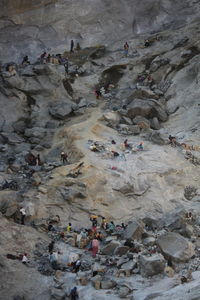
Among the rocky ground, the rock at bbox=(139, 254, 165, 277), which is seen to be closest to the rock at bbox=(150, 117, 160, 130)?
the rocky ground

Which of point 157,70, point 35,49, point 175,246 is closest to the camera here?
point 175,246

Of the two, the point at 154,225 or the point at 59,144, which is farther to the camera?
the point at 59,144

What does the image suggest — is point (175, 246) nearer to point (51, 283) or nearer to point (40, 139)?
point (51, 283)

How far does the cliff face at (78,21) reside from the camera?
3419 centimetres

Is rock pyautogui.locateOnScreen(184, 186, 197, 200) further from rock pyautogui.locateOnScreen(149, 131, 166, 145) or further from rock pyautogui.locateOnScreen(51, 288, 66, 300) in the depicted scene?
rock pyautogui.locateOnScreen(51, 288, 66, 300)

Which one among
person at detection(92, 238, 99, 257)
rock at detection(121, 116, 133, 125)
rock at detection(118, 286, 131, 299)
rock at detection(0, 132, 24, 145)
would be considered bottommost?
rock at detection(0, 132, 24, 145)

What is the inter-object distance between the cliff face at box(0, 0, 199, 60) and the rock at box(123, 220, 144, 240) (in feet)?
56.3

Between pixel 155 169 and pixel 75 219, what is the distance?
14.9 ft

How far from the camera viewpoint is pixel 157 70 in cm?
3131

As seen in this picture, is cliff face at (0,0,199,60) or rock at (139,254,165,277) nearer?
rock at (139,254,165,277)

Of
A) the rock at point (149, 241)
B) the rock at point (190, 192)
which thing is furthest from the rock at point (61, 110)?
the rock at point (149, 241)

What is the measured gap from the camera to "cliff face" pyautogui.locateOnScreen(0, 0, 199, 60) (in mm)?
34188

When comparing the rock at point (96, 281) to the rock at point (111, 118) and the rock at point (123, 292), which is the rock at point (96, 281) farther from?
the rock at point (111, 118)

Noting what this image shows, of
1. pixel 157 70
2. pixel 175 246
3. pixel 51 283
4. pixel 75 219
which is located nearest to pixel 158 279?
pixel 175 246
